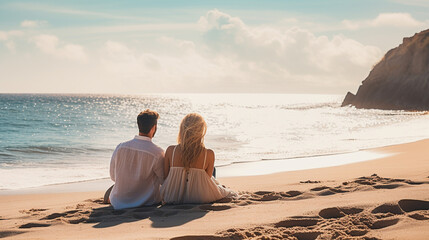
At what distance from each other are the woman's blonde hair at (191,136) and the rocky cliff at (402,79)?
54.4 metres

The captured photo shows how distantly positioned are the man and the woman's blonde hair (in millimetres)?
403

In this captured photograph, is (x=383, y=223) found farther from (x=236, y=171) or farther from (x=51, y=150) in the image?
(x=51, y=150)

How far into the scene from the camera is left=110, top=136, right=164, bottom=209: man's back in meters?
5.74

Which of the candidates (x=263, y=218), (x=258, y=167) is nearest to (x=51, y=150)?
(x=258, y=167)

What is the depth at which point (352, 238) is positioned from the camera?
3555 millimetres

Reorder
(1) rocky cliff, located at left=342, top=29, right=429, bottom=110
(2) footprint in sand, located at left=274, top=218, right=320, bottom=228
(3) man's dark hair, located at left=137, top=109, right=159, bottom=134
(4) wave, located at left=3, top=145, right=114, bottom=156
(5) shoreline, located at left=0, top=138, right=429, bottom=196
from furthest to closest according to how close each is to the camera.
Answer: (1) rocky cliff, located at left=342, top=29, right=429, bottom=110 → (4) wave, located at left=3, top=145, right=114, bottom=156 → (5) shoreline, located at left=0, top=138, right=429, bottom=196 → (3) man's dark hair, located at left=137, top=109, right=159, bottom=134 → (2) footprint in sand, located at left=274, top=218, right=320, bottom=228

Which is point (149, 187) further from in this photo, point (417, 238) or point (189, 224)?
point (417, 238)

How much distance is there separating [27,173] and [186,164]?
306 inches

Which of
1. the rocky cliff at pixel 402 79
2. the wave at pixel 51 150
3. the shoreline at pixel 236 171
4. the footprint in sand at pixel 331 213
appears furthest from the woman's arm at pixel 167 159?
the rocky cliff at pixel 402 79

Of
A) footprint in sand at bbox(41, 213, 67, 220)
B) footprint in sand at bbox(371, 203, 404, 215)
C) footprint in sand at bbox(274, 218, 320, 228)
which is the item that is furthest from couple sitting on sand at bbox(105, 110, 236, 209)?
footprint in sand at bbox(371, 203, 404, 215)

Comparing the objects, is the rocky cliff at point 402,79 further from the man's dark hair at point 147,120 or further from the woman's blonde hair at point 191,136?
the man's dark hair at point 147,120

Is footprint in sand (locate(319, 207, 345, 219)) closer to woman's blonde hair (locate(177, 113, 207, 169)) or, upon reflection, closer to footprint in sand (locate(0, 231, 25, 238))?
woman's blonde hair (locate(177, 113, 207, 169))

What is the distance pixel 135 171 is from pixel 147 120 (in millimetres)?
756

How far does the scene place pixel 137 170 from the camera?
5.82 meters
